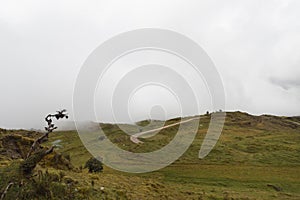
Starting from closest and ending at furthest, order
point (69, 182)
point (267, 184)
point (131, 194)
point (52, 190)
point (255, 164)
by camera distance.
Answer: point (52, 190) < point (69, 182) < point (131, 194) < point (267, 184) < point (255, 164)

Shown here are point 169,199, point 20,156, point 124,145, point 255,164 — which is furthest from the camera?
point 124,145

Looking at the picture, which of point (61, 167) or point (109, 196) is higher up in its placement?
point (61, 167)

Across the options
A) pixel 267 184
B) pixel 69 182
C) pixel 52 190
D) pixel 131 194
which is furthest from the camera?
pixel 267 184

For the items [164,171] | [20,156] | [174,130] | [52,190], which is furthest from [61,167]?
[174,130]

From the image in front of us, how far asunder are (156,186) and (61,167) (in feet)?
23.5

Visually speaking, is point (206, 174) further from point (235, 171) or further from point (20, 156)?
point (20, 156)

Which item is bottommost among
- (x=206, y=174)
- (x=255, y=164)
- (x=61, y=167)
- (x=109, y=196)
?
(x=109, y=196)

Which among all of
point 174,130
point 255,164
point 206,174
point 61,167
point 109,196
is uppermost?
point 174,130

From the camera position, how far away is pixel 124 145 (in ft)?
322

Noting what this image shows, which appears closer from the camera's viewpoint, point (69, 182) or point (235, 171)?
point (69, 182)

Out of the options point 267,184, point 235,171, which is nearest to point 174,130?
point 235,171

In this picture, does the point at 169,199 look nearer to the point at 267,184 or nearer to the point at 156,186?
the point at 156,186

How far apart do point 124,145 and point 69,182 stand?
8189 centimetres

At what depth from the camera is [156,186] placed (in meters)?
23.5
